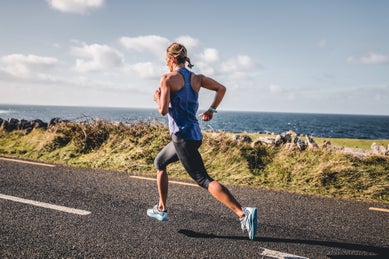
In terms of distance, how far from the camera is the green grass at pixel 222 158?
22.2 feet

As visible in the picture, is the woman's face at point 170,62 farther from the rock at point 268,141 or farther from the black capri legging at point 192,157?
the rock at point 268,141

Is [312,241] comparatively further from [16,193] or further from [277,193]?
[16,193]

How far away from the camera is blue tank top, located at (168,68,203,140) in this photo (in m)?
3.75

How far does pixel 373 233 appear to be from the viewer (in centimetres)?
429

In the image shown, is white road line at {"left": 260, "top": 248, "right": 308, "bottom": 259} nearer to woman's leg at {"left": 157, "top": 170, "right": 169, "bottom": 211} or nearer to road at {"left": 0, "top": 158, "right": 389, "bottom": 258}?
road at {"left": 0, "top": 158, "right": 389, "bottom": 258}

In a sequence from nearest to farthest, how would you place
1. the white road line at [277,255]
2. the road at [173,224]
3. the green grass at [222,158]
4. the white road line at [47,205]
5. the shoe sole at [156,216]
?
the white road line at [277,255], the road at [173,224], the shoe sole at [156,216], the white road line at [47,205], the green grass at [222,158]

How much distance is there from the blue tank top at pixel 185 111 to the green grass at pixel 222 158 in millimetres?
3633

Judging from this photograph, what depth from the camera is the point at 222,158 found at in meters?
8.43

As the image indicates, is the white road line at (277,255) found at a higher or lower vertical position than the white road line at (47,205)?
higher

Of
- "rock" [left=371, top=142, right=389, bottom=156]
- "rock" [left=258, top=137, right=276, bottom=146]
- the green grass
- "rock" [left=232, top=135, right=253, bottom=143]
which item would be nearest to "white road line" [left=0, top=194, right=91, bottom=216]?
the green grass

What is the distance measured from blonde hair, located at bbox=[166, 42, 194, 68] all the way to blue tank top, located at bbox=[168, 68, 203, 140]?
0.14 meters

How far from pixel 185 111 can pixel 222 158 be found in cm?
480

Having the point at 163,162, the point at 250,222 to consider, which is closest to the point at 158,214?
the point at 163,162

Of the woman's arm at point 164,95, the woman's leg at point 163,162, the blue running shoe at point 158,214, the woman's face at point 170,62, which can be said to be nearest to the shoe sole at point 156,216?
the blue running shoe at point 158,214
